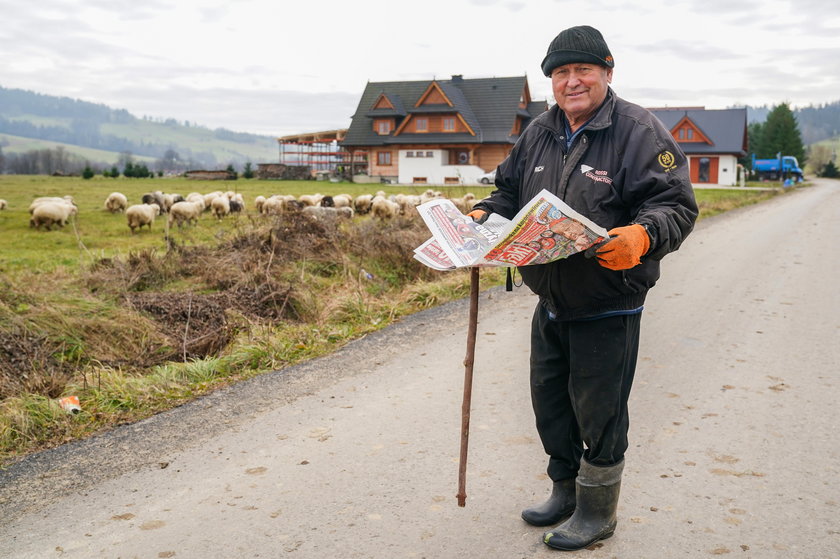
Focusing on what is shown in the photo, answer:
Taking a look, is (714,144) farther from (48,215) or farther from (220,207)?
(48,215)

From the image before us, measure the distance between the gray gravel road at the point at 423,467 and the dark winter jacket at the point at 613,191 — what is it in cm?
117

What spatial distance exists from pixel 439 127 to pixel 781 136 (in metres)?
52.5

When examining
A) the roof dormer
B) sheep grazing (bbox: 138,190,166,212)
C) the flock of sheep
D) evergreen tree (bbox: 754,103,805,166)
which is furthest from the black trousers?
evergreen tree (bbox: 754,103,805,166)

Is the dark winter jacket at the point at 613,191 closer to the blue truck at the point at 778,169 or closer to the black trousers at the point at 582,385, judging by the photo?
the black trousers at the point at 582,385

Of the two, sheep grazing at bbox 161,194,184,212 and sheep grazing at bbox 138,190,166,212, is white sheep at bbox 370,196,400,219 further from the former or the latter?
sheep grazing at bbox 138,190,166,212

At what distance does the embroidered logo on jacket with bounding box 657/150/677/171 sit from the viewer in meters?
2.85

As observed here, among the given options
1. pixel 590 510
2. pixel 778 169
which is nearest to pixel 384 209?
pixel 590 510

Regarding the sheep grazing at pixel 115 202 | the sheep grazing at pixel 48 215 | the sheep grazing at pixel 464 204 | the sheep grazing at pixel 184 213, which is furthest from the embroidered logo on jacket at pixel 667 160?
the sheep grazing at pixel 115 202

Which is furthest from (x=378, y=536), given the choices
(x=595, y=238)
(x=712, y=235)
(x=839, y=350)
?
(x=712, y=235)

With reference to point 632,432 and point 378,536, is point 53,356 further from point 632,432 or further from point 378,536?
point 632,432

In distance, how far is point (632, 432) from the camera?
4.62 metres

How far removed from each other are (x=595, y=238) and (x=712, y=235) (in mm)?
14662

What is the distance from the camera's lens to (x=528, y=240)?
2.65 meters

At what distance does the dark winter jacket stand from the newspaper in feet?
0.92
